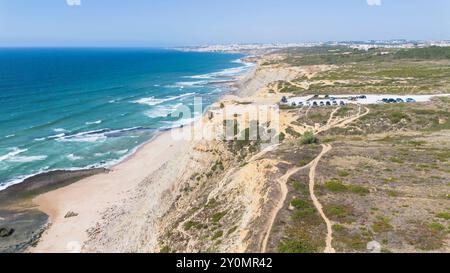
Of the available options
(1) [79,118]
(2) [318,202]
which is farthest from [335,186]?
(1) [79,118]

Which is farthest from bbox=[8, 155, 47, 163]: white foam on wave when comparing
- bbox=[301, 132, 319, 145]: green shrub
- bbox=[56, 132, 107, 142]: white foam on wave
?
bbox=[301, 132, 319, 145]: green shrub

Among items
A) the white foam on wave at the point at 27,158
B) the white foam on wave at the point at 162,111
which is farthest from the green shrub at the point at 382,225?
the white foam on wave at the point at 162,111

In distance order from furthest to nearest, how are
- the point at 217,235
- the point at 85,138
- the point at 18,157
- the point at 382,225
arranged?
the point at 85,138 < the point at 18,157 < the point at 217,235 < the point at 382,225

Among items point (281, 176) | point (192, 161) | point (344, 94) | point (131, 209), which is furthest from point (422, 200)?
point (344, 94)

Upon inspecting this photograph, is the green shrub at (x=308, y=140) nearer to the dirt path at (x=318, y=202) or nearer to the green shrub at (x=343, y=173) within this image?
the dirt path at (x=318, y=202)

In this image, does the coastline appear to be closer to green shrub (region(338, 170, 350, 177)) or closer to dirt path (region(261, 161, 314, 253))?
dirt path (region(261, 161, 314, 253))

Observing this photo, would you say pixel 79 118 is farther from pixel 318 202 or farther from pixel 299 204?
pixel 318 202
